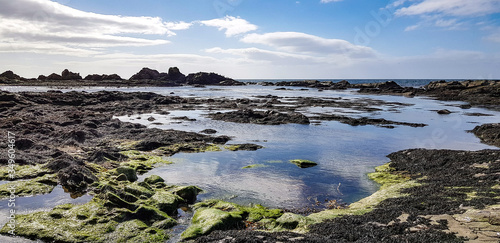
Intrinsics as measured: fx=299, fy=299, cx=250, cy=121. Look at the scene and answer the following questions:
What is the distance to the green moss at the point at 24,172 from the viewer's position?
15578mm

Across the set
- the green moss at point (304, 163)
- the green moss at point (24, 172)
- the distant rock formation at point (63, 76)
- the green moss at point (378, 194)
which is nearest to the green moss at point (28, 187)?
the green moss at point (24, 172)

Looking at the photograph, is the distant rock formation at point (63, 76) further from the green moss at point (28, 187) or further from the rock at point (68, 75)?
the green moss at point (28, 187)

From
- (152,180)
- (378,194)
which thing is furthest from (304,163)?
(152,180)

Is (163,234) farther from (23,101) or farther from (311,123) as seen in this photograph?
(23,101)

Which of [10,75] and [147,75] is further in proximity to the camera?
[147,75]

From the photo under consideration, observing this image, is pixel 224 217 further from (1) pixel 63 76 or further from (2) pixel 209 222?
(1) pixel 63 76

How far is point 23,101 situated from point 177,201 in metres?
42.9

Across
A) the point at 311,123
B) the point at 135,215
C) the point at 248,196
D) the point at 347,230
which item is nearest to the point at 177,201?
the point at 135,215

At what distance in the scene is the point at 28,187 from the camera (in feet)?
47.1

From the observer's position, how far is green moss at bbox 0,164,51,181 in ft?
51.1

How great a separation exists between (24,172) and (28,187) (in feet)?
8.29

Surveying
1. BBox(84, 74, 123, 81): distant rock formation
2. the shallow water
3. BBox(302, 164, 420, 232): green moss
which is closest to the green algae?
the shallow water

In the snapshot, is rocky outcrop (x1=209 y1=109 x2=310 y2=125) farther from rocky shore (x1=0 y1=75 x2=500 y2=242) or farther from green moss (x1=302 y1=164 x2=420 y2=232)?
green moss (x1=302 y1=164 x2=420 y2=232)

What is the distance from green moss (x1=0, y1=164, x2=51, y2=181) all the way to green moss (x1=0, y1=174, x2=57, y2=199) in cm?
96
